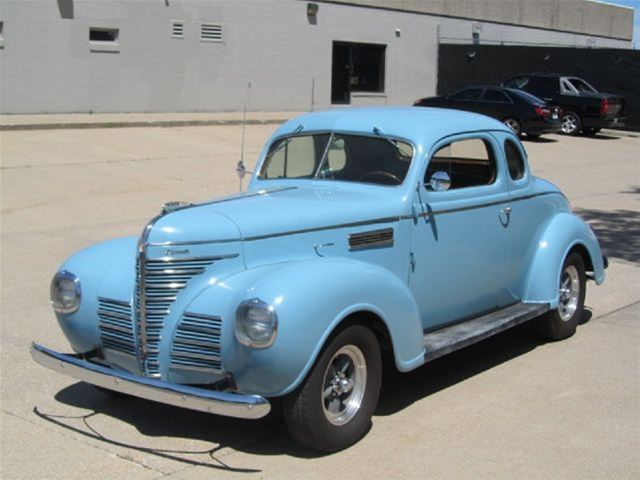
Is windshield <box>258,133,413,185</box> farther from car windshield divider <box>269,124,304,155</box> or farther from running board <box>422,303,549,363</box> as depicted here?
running board <box>422,303,549,363</box>

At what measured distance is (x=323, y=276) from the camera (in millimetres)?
4668

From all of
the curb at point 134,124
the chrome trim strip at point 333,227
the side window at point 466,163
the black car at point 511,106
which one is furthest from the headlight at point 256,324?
the black car at point 511,106

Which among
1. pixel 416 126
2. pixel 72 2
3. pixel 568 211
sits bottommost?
pixel 568 211

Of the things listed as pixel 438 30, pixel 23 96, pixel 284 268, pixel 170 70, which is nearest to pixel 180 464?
pixel 284 268

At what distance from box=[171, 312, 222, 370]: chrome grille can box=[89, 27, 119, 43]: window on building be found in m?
18.3

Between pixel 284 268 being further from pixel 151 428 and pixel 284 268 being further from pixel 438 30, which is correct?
pixel 438 30

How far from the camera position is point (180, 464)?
462 cm

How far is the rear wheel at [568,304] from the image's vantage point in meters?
6.93

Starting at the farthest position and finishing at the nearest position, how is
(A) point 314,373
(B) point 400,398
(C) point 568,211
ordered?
(C) point 568,211 < (B) point 400,398 < (A) point 314,373

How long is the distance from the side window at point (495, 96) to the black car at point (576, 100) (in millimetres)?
2326

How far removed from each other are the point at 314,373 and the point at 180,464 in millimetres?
874

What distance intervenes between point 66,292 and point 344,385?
1786 millimetres

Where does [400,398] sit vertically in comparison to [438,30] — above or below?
below

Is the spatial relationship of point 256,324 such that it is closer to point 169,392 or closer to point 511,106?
point 169,392
